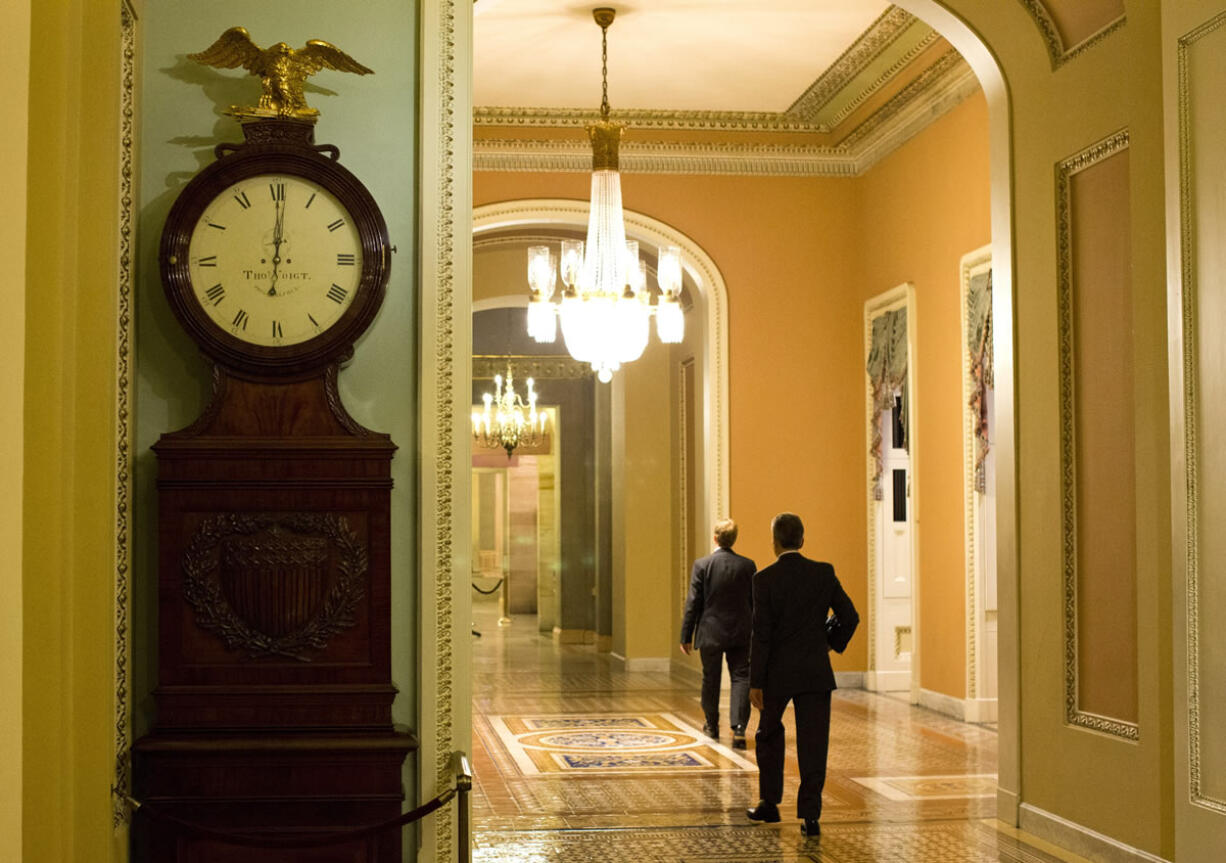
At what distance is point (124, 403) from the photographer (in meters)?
3.77


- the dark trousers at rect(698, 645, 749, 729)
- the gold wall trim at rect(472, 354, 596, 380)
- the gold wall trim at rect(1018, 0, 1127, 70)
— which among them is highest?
the gold wall trim at rect(1018, 0, 1127, 70)

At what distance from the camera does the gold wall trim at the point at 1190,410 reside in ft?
15.4

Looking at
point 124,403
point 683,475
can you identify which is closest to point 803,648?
point 124,403

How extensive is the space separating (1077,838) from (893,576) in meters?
6.09

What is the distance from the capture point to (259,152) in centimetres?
387

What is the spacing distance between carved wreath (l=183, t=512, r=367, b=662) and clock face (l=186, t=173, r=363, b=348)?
1.54 feet

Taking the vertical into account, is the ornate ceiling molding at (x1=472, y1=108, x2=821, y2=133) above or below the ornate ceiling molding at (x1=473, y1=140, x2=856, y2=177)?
above

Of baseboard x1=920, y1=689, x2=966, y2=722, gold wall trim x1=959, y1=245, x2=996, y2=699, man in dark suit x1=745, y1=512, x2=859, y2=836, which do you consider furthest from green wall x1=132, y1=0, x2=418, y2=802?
baseboard x1=920, y1=689, x2=966, y2=722

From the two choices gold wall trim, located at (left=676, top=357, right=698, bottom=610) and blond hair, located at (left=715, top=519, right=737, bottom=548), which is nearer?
blond hair, located at (left=715, top=519, right=737, bottom=548)

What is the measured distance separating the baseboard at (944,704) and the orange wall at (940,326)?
6cm

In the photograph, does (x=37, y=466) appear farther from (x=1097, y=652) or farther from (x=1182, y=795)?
(x=1097, y=652)

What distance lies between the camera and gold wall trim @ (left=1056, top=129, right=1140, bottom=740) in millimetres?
6102

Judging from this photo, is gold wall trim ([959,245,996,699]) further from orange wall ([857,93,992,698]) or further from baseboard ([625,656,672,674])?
baseboard ([625,656,672,674])

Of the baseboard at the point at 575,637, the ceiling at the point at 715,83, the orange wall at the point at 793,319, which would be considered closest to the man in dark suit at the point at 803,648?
the ceiling at the point at 715,83
